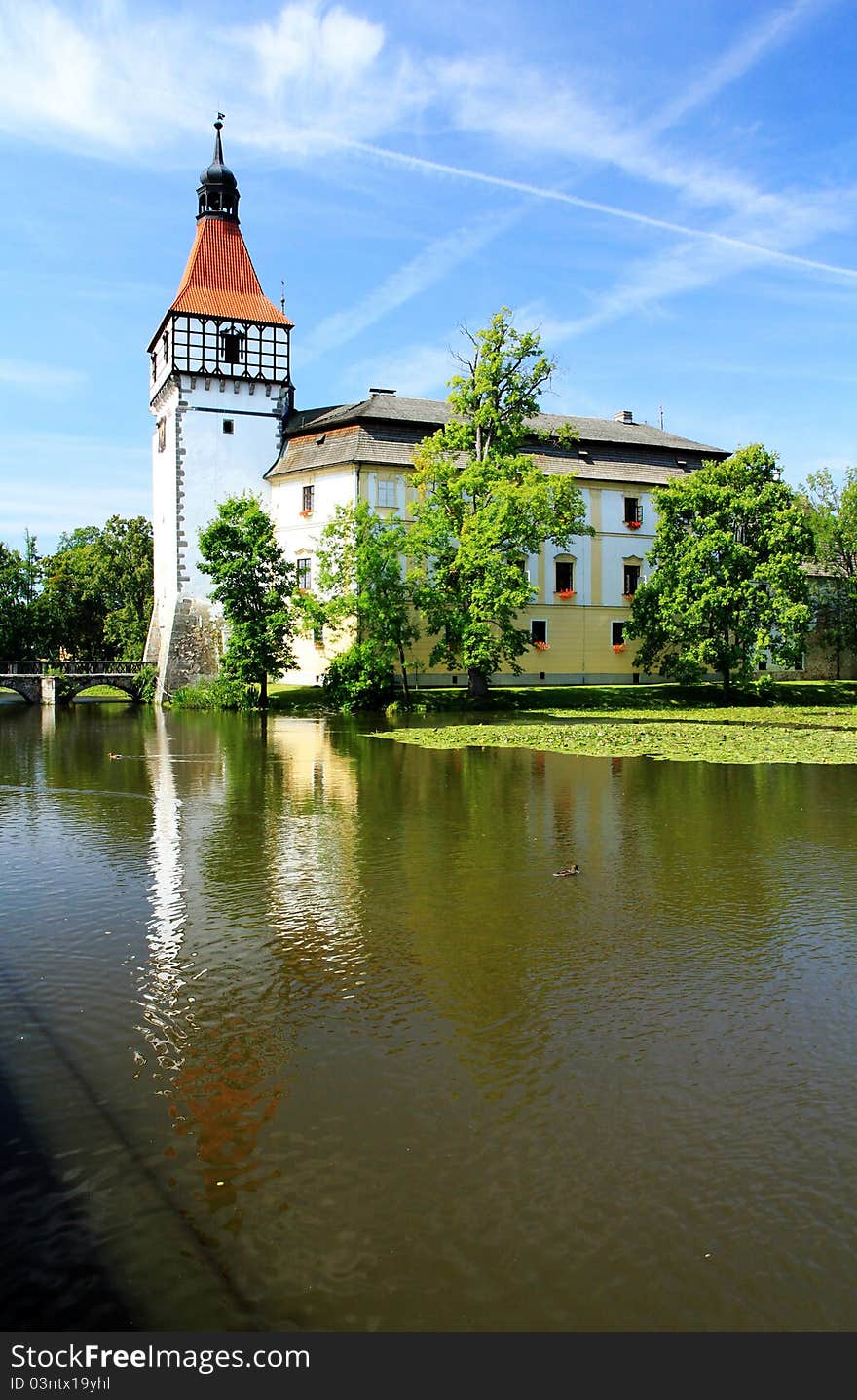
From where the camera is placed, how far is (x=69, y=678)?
50.7 m

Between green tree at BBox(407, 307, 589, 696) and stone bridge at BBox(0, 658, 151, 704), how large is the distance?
1593 centimetres

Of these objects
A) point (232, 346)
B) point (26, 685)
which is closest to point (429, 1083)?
point (232, 346)

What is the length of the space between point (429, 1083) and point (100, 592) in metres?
67.4

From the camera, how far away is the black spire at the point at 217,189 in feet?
167

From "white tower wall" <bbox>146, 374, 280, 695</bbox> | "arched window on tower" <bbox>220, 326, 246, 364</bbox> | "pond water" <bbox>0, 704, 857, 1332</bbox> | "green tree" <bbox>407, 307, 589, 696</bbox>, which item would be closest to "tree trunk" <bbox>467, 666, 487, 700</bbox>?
"green tree" <bbox>407, 307, 589, 696</bbox>

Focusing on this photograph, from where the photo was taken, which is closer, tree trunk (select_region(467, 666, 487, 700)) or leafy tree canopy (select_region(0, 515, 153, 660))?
tree trunk (select_region(467, 666, 487, 700))

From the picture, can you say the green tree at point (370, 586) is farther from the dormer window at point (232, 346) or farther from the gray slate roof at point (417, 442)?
the dormer window at point (232, 346)

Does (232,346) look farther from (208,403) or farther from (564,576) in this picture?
(564,576)

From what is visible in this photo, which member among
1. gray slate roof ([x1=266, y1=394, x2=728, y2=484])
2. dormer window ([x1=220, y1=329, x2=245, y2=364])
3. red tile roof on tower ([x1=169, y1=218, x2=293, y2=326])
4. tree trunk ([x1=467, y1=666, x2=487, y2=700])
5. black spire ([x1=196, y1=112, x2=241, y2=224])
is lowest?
tree trunk ([x1=467, y1=666, x2=487, y2=700])

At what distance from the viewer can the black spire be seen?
50969mm

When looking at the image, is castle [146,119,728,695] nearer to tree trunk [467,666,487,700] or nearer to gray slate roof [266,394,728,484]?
gray slate roof [266,394,728,484]

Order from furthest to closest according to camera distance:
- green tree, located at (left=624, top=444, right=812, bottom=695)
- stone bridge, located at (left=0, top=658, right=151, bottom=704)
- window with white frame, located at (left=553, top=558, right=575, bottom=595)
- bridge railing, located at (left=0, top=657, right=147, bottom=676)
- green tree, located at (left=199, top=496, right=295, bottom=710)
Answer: window with white frame, located at (left=553, top=558, right=575, bottom=595) < bridge railing, located at (left=0, top=657, right=147, bottom=676) < stone bridge, located at (left=0, top=658, right=151, bottom=704) < green tree, located at (left=624, top=444, right=812, bottom=695) < green tree, located at (left=199, top=496, right=295, bottom=710)

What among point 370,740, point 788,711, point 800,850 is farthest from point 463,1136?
point 788,711

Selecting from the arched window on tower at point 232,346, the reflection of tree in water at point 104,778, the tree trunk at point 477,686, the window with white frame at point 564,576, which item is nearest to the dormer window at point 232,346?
the arched window on tower at point 232,346
